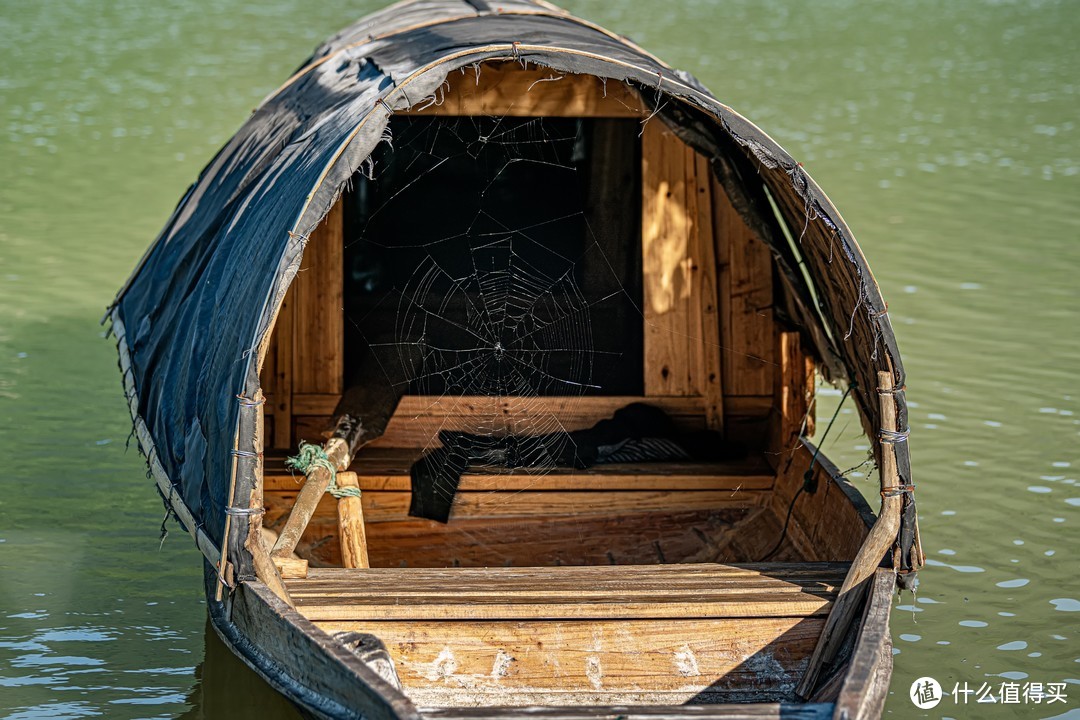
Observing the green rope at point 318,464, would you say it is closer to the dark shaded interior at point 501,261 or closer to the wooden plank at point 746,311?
the dark shaded interior at point 501,261

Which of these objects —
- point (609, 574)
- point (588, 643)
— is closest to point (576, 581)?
point (609, 574)

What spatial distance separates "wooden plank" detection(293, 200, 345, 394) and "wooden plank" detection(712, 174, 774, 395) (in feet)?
6.93

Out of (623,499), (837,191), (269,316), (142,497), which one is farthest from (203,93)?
(269,316)

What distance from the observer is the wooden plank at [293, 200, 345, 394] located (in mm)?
7074

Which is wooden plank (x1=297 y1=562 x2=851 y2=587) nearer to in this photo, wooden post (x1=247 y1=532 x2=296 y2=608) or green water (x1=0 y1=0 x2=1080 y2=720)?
wooden post (x1=247 y1=532 x2=296 y2=608)

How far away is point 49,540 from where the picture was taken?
6.88 metres

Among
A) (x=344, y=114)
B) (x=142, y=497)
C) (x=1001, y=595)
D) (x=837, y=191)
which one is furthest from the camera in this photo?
(x=837, y=191)

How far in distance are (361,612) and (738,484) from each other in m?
2.48

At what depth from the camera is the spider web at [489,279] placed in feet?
23.1

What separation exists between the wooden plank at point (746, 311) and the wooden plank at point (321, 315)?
211cm

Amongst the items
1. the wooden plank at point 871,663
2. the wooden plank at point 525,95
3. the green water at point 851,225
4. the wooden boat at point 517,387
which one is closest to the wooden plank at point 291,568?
the wooden boat at point 517,387

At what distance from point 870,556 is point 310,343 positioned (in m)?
3.53

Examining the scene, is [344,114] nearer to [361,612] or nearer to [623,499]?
[361,612]

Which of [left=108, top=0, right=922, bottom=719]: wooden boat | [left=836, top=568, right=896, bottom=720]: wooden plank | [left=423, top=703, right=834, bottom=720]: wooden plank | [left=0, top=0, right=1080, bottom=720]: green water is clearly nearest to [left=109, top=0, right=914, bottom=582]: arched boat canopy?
[left=108, top=0, right=922, bottom=719]: wooden boat
